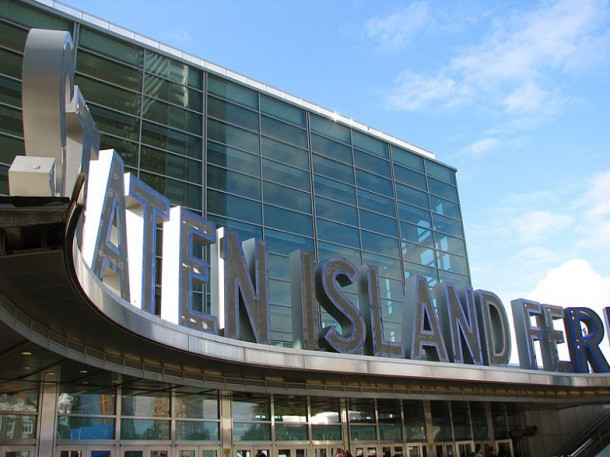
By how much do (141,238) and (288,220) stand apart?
1211 centimetres

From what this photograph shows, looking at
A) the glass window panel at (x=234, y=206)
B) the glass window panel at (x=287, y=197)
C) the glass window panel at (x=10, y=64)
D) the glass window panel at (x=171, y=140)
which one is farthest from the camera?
the glass window panel at (x=287, y=197)

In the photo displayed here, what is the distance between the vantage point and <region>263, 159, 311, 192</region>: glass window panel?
94.2ft

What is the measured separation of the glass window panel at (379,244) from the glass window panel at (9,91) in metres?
16.1

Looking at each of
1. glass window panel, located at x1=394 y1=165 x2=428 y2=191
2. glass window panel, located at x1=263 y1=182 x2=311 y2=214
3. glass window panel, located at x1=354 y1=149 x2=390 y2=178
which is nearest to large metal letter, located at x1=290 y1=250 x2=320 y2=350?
glass window panel, located at x1=263 y1=182 x2=311 y2=214

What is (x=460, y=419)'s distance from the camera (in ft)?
101

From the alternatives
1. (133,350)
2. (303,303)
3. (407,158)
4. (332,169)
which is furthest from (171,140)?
(407,158)

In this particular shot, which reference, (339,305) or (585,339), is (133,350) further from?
(585,339)

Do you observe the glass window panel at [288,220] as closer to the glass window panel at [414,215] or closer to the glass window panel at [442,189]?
the glass window panel at [414,215]

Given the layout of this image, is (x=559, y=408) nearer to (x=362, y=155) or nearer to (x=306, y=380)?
(x=362, y=155)

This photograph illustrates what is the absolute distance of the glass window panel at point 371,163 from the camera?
33.2 metres

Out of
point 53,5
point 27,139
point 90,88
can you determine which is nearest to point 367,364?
point 27,139

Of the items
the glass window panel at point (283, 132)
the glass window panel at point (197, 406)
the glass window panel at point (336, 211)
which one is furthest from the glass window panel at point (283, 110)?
the glass window panel at point (197, 406)

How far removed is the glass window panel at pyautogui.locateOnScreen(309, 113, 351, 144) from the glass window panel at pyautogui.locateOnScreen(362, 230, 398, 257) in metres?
5.09

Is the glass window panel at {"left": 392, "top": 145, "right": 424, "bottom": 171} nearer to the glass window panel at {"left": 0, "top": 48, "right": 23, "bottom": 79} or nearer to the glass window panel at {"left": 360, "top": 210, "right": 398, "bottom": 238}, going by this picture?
the glass window panel at {"left": 360, "top": 210, "right": 398, "bottom": 238}
